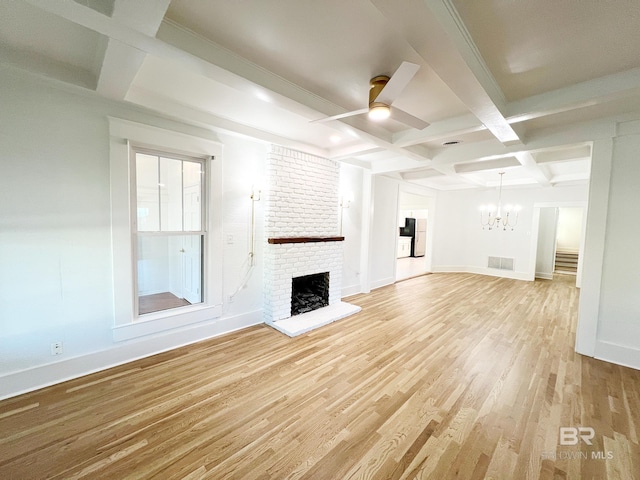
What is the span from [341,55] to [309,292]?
360 centimetres

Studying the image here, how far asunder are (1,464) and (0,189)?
6.52ft

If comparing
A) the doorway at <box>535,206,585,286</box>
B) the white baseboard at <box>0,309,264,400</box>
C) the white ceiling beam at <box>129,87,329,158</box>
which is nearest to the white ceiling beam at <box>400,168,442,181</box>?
the white ceiling beam at <box>129,87,329,158</box>

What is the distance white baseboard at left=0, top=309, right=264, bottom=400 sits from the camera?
2.19 metres

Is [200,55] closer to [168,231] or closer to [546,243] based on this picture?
[168,231]

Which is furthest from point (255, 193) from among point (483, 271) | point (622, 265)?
point (483, 271)

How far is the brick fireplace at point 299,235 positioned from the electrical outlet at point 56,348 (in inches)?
87.4

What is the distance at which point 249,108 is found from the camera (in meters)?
2.76

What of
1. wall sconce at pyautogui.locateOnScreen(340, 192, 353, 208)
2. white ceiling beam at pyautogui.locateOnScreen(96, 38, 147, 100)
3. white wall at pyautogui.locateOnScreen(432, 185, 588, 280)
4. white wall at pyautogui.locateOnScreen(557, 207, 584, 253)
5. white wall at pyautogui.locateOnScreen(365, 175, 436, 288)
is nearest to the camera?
white ceiling beam at pyautogui.locateOnScreen(96, 38, 147, 100)

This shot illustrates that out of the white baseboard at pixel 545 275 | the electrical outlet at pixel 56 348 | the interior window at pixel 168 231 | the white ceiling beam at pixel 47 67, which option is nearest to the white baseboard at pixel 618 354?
the interior window at pixel 168 231

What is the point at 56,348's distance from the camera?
2342 mm

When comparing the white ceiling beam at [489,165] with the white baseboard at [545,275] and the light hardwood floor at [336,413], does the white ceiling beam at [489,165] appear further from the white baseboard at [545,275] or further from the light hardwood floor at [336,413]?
the white baseboard at [545,275]

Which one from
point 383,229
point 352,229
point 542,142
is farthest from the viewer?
point 383,229

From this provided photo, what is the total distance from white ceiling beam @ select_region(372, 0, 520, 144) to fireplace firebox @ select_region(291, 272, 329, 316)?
3314 mm

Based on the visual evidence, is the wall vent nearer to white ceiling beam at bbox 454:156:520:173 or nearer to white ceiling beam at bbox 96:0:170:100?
white ceiling beam at bbox 454:156:520:173
